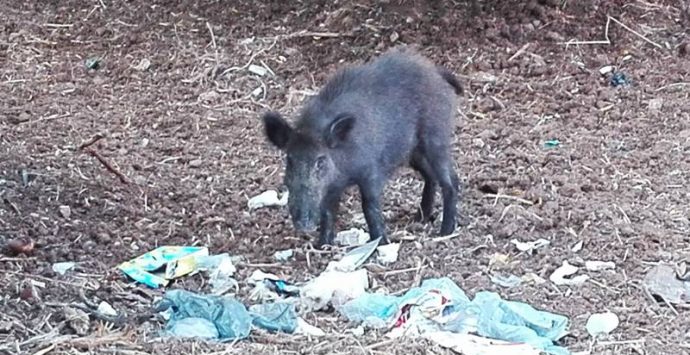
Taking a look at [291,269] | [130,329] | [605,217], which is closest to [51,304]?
[130,329]

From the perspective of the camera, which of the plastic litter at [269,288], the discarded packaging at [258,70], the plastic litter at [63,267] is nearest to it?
the plastic litter at [269,288]

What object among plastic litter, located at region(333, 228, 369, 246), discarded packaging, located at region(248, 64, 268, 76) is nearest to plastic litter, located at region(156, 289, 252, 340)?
plastic litter, located at region(333, 228, 369, 246)

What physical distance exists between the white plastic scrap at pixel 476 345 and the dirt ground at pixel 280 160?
0.10 metres

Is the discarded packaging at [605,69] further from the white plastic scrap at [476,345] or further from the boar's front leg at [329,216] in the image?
the white plastic scrap at [476,345]

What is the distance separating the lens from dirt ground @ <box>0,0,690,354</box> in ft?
20.7

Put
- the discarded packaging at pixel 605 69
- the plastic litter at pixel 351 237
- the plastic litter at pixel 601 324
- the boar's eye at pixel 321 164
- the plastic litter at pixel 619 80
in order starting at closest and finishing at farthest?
1. the plastic litter at pixel 601 324
2. the boar's eye at pixel 321 164
3. the plastic litter at pixel 351 237
4. the plastic litter at pixel 619 80
5. the discarded packaging at pixel 605 69

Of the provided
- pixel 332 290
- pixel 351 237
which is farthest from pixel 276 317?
pixel 351 237

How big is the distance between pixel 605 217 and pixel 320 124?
Answer: 156cm

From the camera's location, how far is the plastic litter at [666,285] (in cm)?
631

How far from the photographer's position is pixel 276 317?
→ 599cm

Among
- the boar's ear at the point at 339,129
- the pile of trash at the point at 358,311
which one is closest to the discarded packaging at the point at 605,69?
the boar's ear at the point at 339,129

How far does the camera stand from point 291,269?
6.95 metres

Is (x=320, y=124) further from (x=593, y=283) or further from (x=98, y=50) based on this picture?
(x=98, y=50)

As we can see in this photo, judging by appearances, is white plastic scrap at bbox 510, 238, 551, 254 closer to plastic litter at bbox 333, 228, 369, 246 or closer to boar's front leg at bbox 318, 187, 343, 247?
plastic litter at bbox 333, 228, 369, 246
